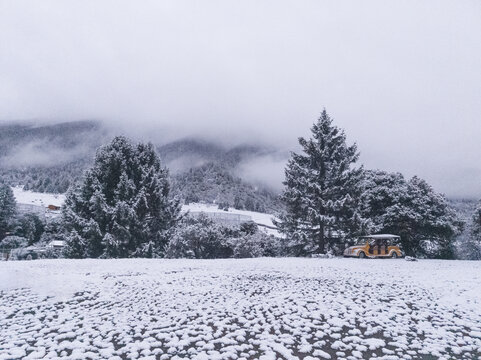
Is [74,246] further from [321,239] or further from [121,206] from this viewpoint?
[321,239]

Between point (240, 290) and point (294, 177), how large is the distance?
65.7 feet

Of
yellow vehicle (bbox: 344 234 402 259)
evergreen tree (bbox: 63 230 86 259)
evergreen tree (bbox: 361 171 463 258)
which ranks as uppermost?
evergreen tree (bbox: 361 171 463 258)

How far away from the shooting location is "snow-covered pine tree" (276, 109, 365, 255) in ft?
88.8

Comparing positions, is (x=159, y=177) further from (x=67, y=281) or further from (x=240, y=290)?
(x=240, y=290)

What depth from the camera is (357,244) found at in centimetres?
2478

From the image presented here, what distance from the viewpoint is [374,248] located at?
2419cm

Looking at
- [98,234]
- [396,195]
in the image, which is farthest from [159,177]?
[396,195]

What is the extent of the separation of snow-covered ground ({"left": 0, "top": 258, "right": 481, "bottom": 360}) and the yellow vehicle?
11.5 meters

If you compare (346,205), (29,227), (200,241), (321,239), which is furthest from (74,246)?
(29,227)

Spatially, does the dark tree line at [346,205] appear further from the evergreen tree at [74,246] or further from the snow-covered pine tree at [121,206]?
the evergreen tree at [74,246]

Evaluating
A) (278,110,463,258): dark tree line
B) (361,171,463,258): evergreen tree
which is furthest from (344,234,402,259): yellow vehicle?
(361,171,463,258): evergreen tree

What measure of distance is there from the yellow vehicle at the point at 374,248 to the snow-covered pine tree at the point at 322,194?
103 inches

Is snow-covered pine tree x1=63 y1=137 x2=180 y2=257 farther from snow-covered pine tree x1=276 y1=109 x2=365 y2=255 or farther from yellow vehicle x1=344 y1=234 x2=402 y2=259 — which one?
yellow vehicle x1=344 y1=234 x2=402 y2=259

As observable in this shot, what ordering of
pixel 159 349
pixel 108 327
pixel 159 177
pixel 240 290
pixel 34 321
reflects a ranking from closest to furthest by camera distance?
1. pixel 159 349
2. pixel 108 327
3. pixel 34 321
4. pixel 240 290
5. pixel 159 177
